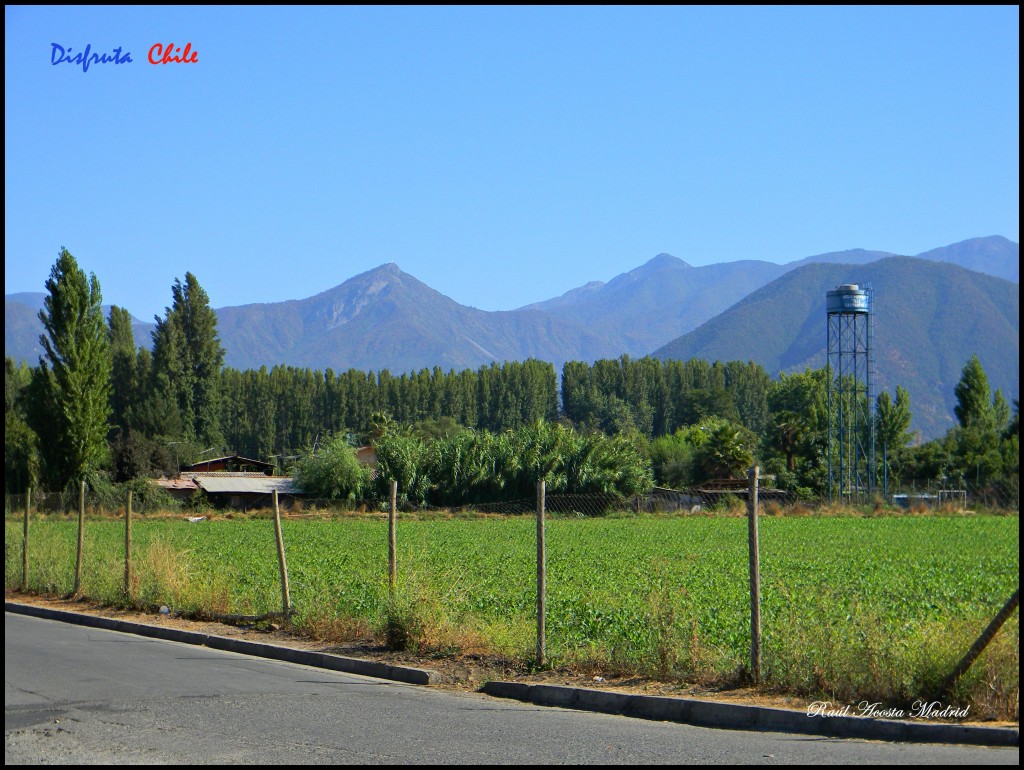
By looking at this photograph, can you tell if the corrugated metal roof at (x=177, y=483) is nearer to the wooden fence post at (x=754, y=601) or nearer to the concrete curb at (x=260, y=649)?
the concrete curb at (x=260, y=649)

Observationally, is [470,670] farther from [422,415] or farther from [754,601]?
[422,415]

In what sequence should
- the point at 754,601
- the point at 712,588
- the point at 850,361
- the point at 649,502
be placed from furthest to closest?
the point at 850,361 < the point at 649,502 < the point at 712,588 < the point at 754,601

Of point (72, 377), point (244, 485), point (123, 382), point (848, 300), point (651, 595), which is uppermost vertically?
point (848, 300)

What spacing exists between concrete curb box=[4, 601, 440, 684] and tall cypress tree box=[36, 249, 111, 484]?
4173cm

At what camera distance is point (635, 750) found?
787 cm

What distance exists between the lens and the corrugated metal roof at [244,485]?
72.6 metres

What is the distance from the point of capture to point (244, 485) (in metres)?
75.6

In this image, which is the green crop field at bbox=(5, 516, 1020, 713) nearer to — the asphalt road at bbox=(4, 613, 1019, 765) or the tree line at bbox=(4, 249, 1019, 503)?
the asphalt road at bbox=(4, 613, 1019, 765)

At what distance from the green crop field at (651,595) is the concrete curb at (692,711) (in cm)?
49

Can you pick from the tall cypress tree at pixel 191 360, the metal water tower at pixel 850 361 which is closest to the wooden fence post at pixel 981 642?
the metal water tower at pixel 850 361

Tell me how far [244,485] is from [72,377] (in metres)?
20.7

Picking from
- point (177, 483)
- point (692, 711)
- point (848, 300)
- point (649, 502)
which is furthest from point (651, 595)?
point (848, 300)

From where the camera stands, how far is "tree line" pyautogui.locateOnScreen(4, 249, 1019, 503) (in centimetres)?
5850

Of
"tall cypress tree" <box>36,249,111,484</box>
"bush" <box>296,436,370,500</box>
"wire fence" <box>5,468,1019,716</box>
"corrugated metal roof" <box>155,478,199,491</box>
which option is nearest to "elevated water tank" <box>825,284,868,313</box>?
"wire fence" <box>5,468,1019,716</box>
